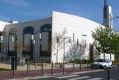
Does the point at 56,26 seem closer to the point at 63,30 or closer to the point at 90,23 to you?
the point at 63,30

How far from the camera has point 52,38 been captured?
58.3 meters

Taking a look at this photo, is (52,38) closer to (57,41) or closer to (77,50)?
(57,41)

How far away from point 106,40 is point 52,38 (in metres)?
11.6

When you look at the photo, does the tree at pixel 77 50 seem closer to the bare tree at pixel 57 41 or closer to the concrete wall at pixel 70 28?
the concrete wall at pixel 70 28

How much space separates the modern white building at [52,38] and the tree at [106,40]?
3393 mm

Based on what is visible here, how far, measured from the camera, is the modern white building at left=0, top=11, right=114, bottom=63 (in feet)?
194

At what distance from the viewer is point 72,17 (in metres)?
62.8

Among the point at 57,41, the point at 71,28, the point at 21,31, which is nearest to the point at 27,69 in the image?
the point at 57,41

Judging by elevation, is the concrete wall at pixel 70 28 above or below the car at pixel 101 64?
above

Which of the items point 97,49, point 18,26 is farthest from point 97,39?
point 18,26

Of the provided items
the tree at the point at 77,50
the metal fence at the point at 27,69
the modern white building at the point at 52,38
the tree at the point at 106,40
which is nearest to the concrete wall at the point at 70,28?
the modern white building at the point at 52,38

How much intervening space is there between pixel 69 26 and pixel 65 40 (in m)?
3.22

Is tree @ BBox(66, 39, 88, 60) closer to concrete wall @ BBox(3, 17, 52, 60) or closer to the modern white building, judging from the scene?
the modern white building

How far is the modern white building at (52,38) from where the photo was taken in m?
59.1
